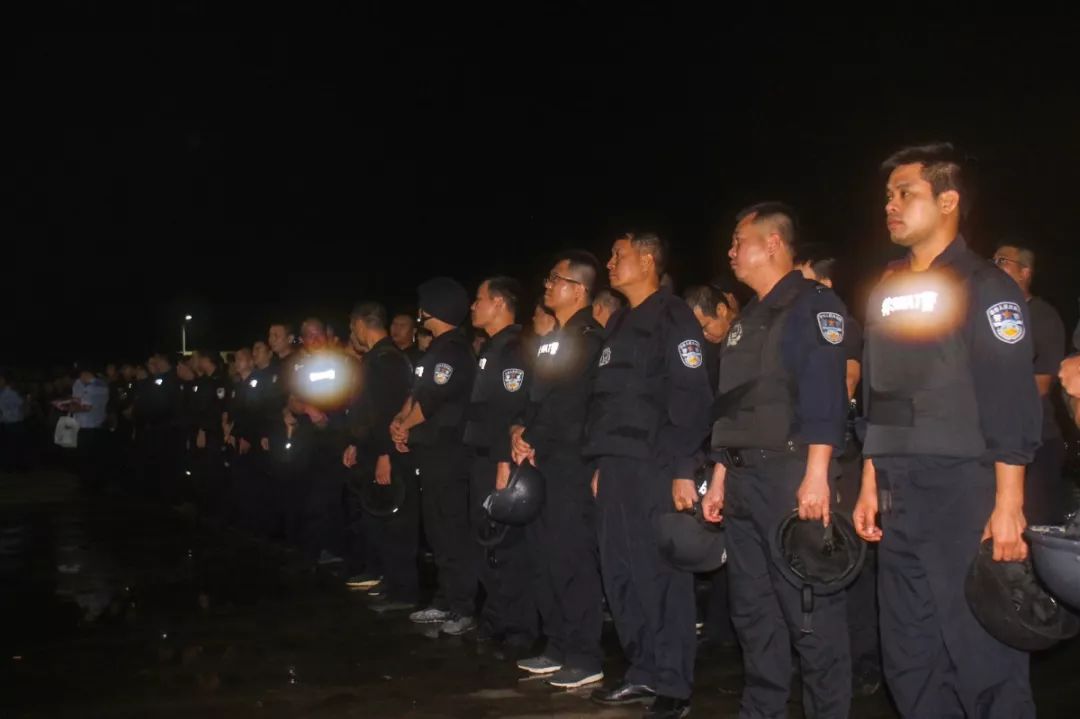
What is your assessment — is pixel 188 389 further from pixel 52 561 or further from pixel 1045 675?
pixel 1045 675

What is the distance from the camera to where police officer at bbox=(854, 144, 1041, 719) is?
3.59 m

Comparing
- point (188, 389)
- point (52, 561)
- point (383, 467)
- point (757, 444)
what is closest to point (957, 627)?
point (757, 444)

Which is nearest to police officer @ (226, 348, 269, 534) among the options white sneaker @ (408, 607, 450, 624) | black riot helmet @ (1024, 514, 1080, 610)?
white sneaker @ (408, 607, 450, 624)

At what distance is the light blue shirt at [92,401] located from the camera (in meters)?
17.0

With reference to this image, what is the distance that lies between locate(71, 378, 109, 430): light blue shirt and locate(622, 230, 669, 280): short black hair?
44.8ft

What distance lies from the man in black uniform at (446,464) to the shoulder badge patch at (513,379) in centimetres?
66

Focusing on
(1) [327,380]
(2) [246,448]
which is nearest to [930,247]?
(1) [327,380]

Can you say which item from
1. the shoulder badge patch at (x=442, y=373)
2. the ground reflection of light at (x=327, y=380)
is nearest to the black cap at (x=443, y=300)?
the shoulder badge patch at (x=442, y=373)

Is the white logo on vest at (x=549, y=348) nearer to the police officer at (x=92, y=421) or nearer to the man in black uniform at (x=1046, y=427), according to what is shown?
the man in black uniform at (x=1046, y=427)

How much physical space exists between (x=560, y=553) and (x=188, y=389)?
8.87 metres

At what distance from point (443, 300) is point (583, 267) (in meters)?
1.59

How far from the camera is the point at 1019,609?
135 inches

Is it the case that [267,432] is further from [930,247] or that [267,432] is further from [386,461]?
[930,247]

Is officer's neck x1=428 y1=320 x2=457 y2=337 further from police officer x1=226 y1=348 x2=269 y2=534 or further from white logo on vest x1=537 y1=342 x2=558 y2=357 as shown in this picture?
police officer x1=226 y1=348 x2=269 y2=534
